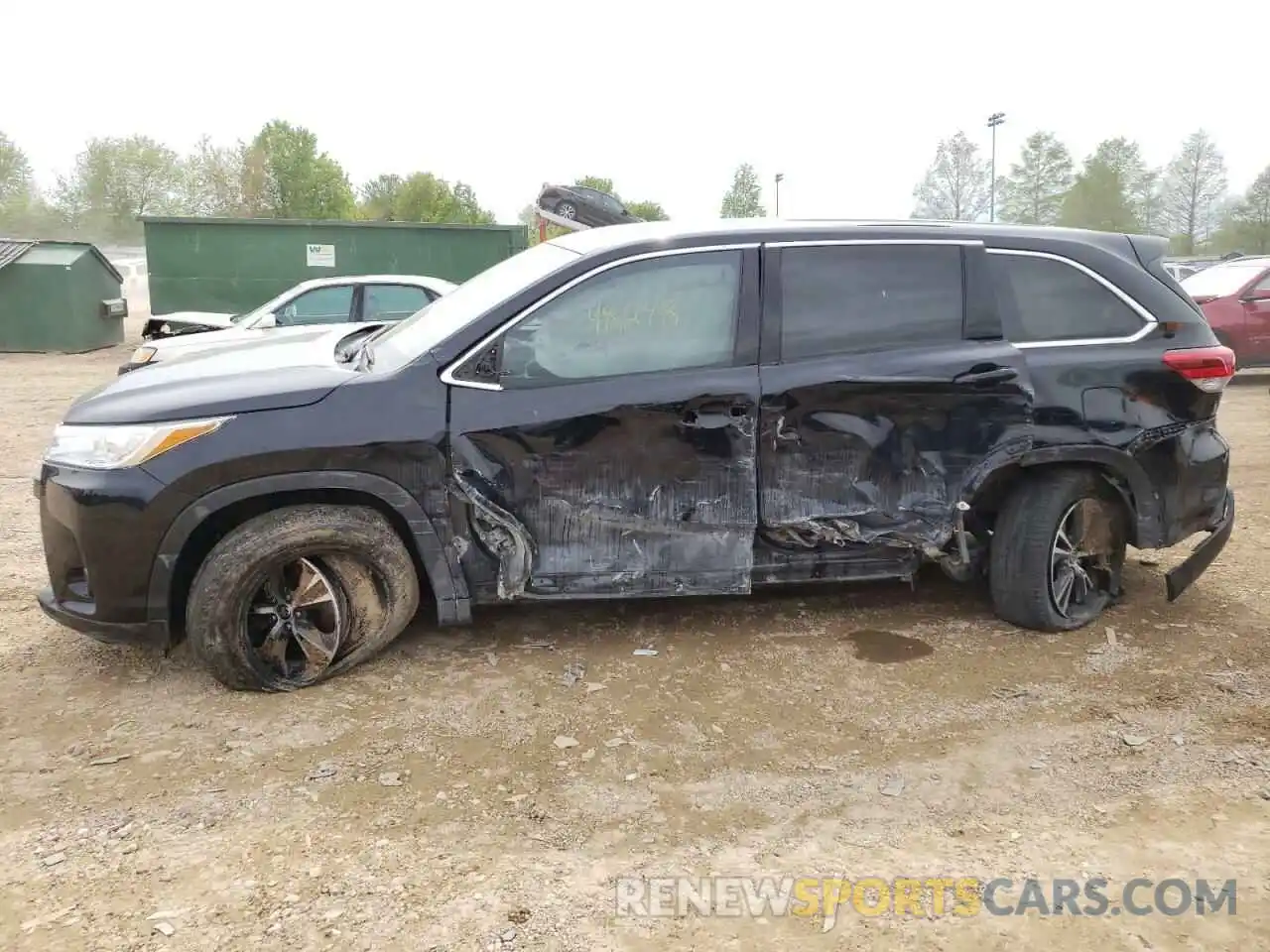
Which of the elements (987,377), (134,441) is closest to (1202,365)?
(987,377)

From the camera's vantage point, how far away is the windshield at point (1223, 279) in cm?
1178

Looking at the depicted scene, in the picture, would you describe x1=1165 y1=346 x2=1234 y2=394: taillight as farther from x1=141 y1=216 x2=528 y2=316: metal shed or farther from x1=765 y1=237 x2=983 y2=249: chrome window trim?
x1=141 y1=216 x2=528 y2=316: metal shed

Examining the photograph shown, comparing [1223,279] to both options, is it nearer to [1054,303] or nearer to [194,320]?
[1054,303]

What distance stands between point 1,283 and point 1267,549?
2030cm

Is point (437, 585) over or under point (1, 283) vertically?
under

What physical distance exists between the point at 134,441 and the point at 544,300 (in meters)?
1.57

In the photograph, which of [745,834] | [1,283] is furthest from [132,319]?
[745,834]

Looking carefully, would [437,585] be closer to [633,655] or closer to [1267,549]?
[633,655]

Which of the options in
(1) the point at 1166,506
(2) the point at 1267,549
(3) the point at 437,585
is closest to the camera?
(3) the point at 437,585

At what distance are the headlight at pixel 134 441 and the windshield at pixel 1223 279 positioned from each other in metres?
12.1

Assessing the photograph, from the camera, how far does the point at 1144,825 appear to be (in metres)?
2.85

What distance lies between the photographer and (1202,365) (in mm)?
4148

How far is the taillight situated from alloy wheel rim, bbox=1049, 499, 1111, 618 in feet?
2.20

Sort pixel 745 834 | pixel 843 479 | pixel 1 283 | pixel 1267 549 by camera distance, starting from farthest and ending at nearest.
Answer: pixel 1 283
pixel 1267 549
pixel 843 479
pixel 745 834
